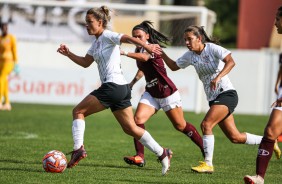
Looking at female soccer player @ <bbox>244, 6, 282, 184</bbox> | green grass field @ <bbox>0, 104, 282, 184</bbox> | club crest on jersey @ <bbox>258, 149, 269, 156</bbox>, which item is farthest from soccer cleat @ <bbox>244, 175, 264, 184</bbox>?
green grass field @ <bbox>0, 104, 282, 184</bbox>

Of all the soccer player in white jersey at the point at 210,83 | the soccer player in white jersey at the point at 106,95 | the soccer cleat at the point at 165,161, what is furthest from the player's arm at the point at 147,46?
the soccer cleat at the point at 165,161

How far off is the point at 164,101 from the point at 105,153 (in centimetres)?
183

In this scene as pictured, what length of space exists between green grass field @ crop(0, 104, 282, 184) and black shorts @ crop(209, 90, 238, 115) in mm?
893

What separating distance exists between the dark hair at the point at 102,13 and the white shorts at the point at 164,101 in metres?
1.58

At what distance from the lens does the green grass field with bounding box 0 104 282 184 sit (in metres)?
9.73

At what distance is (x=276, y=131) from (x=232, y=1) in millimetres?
53397

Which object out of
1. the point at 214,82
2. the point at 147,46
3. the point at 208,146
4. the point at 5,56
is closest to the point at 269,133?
the point at 214,82

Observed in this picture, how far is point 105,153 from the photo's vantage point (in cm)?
1272

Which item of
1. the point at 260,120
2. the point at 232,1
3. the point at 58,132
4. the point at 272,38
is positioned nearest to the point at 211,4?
the point at 232,1

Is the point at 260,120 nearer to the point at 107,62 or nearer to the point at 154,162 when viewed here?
the point at 154,162

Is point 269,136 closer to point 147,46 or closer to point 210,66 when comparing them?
point 147,46

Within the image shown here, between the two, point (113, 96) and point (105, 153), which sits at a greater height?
point (113, 96)

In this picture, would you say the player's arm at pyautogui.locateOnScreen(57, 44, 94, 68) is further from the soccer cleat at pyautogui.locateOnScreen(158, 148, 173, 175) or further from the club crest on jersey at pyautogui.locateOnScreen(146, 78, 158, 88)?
the soccer cleat at pyautogui.locateOnScreen(158, 148, 173, 175)

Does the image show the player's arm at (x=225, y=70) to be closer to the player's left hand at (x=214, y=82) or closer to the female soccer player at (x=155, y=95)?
the player's left hand at (x=214, y=82)
